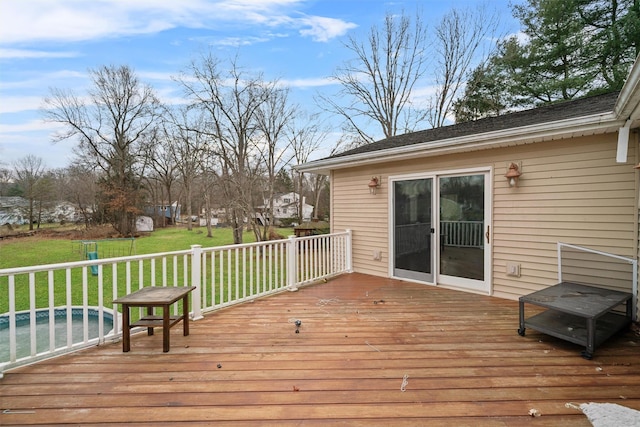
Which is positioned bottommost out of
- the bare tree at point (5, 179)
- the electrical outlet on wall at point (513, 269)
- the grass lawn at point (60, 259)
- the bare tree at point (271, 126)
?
the grass lawn at point (60, 259)

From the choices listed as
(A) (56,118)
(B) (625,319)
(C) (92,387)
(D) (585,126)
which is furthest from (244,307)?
(A) (56,118)

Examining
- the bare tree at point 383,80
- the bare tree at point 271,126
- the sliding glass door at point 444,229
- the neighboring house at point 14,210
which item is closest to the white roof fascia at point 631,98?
the sliding glass door at point 444,229

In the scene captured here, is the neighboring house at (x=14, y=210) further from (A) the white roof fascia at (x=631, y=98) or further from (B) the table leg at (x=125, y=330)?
(A) the white roof fascia at (x=631, y=98)

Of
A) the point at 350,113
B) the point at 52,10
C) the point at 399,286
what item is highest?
the point at 350,113

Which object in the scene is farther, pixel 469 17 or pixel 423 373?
pixel 469 17

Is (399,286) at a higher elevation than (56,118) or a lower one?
lower

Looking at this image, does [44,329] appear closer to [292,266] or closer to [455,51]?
[292,266]

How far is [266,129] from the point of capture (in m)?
12.9

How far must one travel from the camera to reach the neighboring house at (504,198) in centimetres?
344

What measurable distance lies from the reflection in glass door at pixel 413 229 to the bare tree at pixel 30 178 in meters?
20.9

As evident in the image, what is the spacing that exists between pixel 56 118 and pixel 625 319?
77.7 feet

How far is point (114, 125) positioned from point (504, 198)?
849 inches

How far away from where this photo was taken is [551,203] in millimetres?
3887

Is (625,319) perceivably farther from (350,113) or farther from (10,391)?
(350,113)
